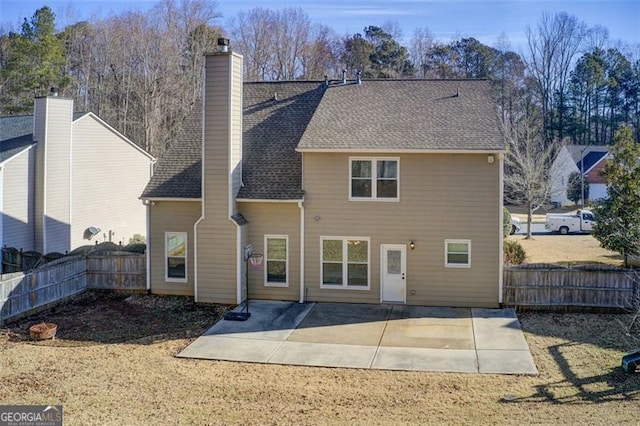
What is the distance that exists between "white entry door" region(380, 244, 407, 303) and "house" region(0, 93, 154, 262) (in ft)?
43.1

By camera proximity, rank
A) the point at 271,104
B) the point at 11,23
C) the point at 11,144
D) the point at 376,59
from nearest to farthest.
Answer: the point at 271,104, the point at 11,144, the point at 11,23, the point at 376,59

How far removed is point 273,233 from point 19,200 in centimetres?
1017

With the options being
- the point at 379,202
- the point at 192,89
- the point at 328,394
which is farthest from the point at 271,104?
the point at 192,89

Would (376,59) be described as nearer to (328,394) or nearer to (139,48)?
(139,48)

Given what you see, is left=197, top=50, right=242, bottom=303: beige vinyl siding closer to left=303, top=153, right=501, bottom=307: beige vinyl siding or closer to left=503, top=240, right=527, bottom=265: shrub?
left=303, top=153, right=501, bottom=307: beige vinyl siding

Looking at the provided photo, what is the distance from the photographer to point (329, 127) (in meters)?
18.3

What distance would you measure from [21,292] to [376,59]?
1740 inches

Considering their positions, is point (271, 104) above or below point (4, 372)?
above

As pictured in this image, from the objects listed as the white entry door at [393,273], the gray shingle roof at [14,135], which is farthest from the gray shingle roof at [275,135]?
A: the gray shingle roof at [14,135]

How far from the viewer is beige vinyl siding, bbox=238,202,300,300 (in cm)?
1788

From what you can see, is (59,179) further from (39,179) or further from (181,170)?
(181,170)

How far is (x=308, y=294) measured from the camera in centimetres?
1789

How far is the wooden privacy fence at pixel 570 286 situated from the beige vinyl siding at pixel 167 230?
30.8 feet

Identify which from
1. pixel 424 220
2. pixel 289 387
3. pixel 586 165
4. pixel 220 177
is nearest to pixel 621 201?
pixel 424 220
